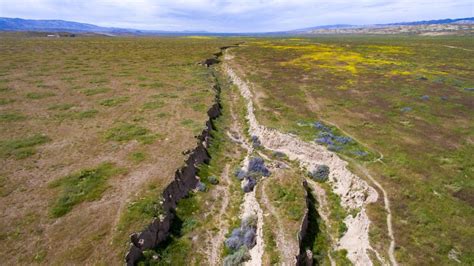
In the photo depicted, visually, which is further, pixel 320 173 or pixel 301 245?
pixel 320 173

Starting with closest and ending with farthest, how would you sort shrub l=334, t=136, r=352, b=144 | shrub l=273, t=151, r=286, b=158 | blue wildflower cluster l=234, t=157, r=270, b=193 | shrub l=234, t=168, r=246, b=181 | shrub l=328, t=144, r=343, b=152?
1. blue wildflower cluster l=234, t=157, r=270, b=193
2. shrub l=234, t=168, r=246, b=181
3. shrub l=328, t=144, r=343, b=152
4. shrub l=334, t=136, r=352, b=144
5. shrub l=273, t=151, r=286, b=158

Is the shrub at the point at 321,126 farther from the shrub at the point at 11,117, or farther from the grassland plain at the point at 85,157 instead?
the shrub at the point at 11,117

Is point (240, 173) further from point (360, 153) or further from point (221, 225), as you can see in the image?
point (360, 153)

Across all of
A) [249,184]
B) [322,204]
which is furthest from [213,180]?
[322,204]

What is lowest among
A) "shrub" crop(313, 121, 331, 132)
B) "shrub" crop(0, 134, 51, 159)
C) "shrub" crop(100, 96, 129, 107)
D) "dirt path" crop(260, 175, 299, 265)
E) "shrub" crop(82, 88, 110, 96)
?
"dirt path" crop(260, 175, 299, 265)

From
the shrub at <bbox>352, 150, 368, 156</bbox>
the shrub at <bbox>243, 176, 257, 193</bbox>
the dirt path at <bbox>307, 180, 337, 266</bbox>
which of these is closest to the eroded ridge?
the dirt path at <bbox>307, 180, 337, 266</bbox>

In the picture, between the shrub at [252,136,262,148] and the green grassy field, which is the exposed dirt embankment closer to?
the green grassy field
